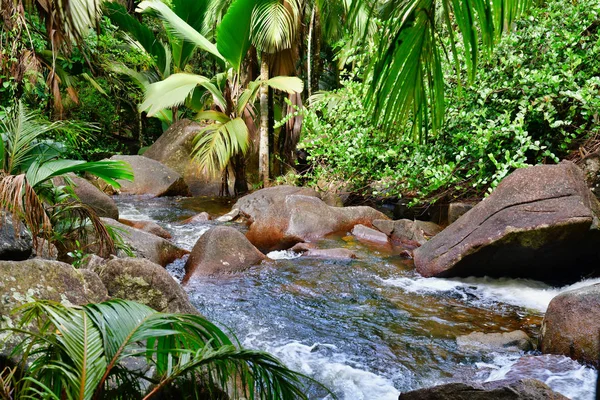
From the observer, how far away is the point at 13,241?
410cm

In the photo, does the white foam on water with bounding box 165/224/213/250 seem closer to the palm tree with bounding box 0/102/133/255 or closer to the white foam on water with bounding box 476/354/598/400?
the palm tree with bounding box 0/102/133/255

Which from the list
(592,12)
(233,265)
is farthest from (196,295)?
(592,12)

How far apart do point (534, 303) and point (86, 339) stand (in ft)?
16.3

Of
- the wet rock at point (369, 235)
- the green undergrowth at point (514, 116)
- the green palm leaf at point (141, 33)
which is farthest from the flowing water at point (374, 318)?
the green palm leaf at point (141, 33)

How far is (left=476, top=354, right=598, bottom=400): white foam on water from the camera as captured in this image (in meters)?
3.75

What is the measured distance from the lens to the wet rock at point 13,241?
4.01 meters

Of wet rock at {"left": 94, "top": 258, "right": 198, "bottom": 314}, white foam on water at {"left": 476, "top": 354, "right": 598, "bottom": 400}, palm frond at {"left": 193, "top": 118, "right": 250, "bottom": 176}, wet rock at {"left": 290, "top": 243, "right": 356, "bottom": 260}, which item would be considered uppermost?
palm frond at {"left": 193, "top": 118, "right": 250, "bottom": 176}

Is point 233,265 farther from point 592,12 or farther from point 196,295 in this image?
point 592,12

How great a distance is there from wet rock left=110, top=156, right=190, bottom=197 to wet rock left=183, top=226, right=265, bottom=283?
6.06 m

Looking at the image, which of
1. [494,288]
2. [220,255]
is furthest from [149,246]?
[494,288]

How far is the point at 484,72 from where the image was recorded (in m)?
8.23

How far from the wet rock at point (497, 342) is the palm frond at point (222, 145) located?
7.67m

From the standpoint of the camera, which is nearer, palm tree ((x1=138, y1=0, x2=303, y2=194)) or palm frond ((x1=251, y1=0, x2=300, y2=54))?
palm frond ((x1=251, y1=0, x2=300, y2=54))

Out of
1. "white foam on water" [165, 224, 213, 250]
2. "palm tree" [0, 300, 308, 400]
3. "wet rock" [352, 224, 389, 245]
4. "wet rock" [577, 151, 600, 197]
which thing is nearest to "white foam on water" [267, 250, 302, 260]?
"white foam on water" [165, 224, 213, 250]
